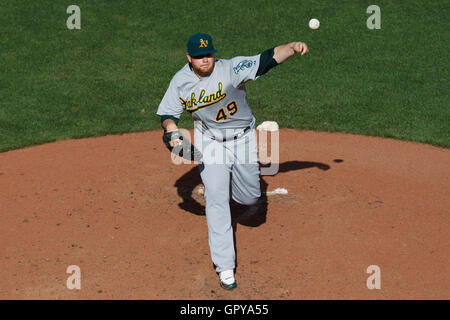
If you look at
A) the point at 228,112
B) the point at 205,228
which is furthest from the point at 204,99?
the point at 205,228

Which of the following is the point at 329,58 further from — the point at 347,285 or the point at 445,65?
the point at 347,285

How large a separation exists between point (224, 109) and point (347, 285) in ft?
7.32

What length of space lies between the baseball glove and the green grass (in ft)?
15.5

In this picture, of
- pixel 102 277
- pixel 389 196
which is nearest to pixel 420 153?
pixel 389 196

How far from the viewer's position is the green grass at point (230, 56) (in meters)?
11.2

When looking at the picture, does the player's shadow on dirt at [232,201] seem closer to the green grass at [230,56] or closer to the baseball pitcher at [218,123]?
the baseball pitcher at [218,123]

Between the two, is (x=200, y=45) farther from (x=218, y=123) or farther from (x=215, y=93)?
(x=218, y=123)

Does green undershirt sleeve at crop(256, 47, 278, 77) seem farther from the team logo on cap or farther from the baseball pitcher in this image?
the team logo on cap

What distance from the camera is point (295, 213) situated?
24.8 ft

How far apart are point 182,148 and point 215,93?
0.72 metres

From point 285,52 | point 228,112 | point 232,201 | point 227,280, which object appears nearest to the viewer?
point 227,280

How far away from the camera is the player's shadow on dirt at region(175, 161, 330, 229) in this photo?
7512 millimetres

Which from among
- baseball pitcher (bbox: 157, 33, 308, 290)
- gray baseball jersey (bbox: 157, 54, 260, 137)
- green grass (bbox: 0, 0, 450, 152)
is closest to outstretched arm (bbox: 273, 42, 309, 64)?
baseball pitcher (bbox: 157, 33, 308, 290)

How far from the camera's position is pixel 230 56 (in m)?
14.2
